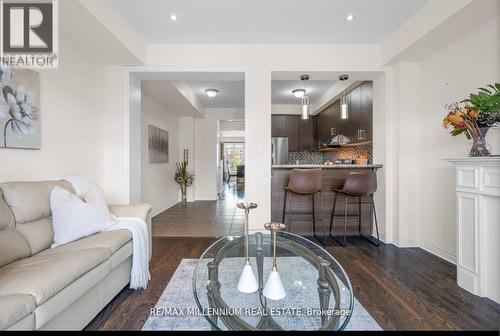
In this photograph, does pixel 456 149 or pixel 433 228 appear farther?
pixel 433 228

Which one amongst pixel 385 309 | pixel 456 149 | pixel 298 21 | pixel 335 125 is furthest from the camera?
pixel 335 125

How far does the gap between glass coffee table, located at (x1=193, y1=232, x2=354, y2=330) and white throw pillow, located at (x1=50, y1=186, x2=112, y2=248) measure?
3.54 ft

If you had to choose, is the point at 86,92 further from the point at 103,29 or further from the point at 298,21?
the point at 298,21

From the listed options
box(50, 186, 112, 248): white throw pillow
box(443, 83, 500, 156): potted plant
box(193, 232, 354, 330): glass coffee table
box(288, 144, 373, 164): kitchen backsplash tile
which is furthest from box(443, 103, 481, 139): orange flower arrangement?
box(50, 186, 112, 248): white throw pillow

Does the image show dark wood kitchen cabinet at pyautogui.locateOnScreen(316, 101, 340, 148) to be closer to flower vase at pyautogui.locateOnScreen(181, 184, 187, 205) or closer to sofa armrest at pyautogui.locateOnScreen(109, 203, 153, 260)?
flower vase at pyautogui.locateOnScreen(181, 184, 187, 205)

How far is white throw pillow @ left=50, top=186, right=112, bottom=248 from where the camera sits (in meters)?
1.90

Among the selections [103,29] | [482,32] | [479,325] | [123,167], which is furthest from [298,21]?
[479,325]

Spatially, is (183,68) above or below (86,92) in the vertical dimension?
above

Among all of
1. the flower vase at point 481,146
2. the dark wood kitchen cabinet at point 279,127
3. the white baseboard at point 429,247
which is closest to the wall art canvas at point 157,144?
the dark wood kitchen cabinet at point 279,127

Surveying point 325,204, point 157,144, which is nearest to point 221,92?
point 157,144

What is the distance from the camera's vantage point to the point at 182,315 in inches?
69.2

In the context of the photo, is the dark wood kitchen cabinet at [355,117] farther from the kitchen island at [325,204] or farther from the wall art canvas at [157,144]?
the wall art canvas at [157,144]

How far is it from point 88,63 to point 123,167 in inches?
53.2

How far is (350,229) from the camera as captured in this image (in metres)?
3.75
